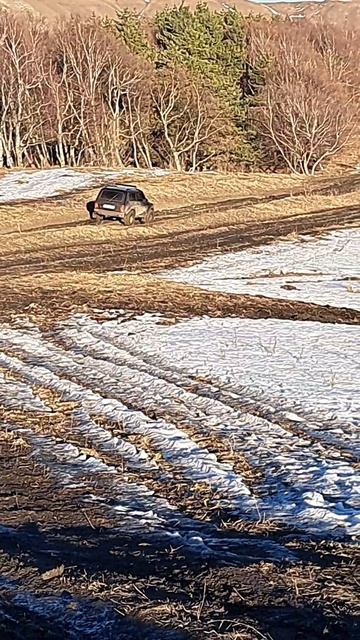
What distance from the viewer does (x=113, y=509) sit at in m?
7.94

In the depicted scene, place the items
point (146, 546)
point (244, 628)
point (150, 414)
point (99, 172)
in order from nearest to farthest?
1. point (244, 628)
2. point (146, 546)
3. point (150, 414)
4. point (99, 172)

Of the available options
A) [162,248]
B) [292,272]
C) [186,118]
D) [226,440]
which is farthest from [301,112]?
[226,440]

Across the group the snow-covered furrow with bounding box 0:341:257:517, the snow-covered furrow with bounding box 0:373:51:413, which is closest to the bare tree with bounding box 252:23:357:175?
the snow-covered furrow with bounding box 0:341:257:517

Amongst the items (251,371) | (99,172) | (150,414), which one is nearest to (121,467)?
(150,414)

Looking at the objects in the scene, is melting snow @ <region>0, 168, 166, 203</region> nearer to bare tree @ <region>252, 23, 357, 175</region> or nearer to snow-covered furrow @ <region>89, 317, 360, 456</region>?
bare tree @ <region>252, 23, 357, 175</region>

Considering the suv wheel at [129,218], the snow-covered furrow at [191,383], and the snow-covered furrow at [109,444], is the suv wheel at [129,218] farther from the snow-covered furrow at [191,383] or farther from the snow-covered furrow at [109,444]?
the snow-covered furrow at [109,444]

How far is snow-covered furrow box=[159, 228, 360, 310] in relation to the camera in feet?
74.3

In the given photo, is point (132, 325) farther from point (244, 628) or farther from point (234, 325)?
point (244, 628)

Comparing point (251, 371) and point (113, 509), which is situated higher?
point (113, 509)

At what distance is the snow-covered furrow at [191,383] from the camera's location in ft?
33.7

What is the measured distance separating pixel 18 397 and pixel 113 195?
2495cm

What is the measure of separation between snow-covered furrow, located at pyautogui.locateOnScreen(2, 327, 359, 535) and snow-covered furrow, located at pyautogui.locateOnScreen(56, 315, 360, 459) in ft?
0.85

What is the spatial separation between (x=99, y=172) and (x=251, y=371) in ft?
132

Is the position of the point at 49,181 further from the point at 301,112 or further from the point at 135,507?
the point at 135,507
